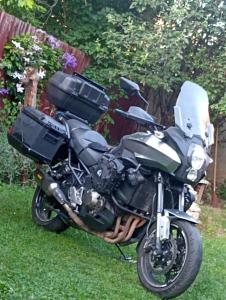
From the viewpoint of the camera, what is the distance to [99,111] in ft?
17.1

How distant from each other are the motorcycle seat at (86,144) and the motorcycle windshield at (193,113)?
785 millimetres

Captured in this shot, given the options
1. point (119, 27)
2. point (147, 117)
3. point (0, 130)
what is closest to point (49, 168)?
point (147, 117)

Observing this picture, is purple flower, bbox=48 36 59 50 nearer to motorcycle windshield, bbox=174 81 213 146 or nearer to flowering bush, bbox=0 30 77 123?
flowering bush, bbox=0 30 77 123

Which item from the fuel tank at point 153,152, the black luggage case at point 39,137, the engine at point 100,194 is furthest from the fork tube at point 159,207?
the black luggage case at point 39,137

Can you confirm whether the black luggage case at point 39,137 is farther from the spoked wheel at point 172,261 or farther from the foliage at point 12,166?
the foliage at point 12,166

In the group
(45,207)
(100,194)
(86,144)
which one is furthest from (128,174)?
(45,207)

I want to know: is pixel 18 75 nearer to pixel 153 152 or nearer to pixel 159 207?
pixel 153 152

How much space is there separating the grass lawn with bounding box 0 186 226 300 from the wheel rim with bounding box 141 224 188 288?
0.12 m

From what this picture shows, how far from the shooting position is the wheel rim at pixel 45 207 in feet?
16.0

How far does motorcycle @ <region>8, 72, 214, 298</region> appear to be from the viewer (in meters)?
3.73

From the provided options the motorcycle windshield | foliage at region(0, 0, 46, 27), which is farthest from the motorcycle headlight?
foliage at region(0, 0, 46, 27)

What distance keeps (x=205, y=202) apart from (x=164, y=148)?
242 inches

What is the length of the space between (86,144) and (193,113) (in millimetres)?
947

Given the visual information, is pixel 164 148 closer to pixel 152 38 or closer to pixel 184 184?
pixel 184 184
